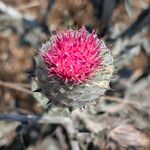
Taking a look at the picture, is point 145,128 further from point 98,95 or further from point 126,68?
point 98,95

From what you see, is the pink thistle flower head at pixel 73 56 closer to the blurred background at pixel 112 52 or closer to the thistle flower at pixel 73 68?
the thistle flower at pixel 73 68

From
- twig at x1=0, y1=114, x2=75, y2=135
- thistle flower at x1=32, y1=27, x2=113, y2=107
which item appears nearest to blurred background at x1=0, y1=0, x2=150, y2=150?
twig at x1=0, y1=114, x2=75, y2=135

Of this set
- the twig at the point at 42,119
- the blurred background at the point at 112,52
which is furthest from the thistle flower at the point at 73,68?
the blurred background at the point at 112,52

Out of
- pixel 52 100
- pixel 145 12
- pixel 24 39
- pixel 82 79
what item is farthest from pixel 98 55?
pixel 24 39

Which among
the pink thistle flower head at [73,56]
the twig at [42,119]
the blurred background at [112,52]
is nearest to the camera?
the pink thistle flower head at [73,56]

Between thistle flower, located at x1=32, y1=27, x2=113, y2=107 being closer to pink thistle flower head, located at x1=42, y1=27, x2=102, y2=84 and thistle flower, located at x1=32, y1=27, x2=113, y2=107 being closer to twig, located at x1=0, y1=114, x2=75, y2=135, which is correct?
pink thistle flower head, located at x1=42, y1=27, x2=102, y2=84

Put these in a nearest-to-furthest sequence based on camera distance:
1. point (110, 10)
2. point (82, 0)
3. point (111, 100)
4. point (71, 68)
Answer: point (71, 68), point (110, 10), point (111, 100), point (82, 0)

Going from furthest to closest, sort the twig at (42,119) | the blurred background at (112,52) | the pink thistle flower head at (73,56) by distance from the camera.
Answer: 1. the blurred background at (112,52)
2. the twig at (42,119)
3. the pink thistle flower head at (73,56)

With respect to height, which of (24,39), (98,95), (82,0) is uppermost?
(82,0)
